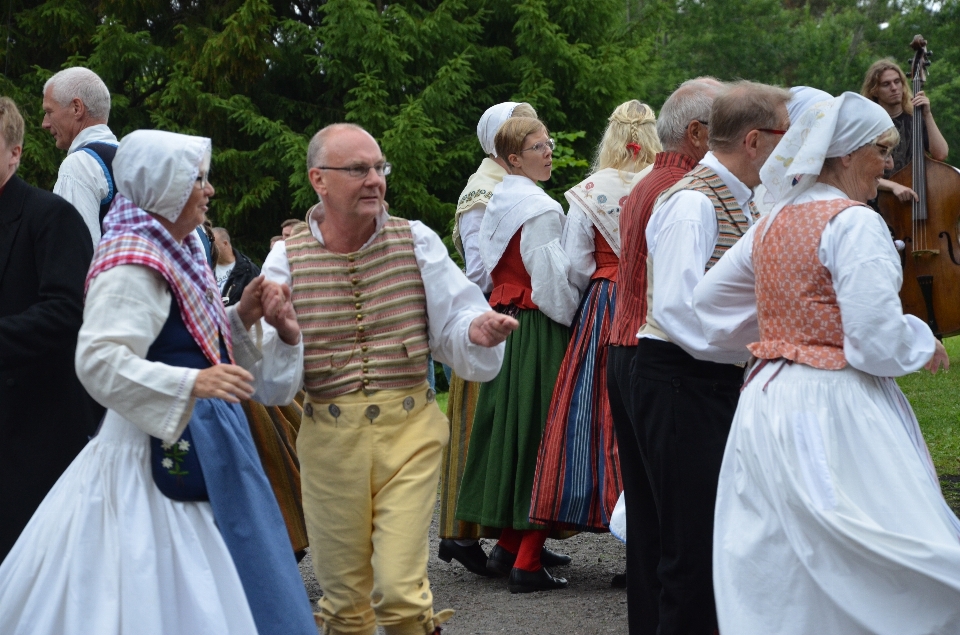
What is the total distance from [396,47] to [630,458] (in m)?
9.77

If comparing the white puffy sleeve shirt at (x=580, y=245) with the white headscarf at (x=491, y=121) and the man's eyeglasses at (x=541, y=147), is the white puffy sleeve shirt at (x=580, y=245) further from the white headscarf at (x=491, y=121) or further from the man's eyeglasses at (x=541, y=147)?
the white headscarf at (x=491, y=121)

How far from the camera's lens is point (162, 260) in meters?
3.06

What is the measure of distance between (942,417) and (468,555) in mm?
4582

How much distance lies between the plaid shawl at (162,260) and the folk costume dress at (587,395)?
223cm

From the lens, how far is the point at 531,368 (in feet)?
17.9

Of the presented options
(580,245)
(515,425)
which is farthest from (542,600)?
(580,245)

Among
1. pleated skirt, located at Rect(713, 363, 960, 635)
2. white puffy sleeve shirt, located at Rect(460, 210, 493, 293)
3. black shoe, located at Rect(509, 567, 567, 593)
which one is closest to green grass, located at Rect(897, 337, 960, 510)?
black shoe, located at Rect(509, 567, 567, 593)

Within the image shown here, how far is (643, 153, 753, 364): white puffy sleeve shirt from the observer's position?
3.50 m

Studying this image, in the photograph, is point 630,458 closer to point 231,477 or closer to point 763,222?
point 763,222

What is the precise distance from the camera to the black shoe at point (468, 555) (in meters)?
5.63

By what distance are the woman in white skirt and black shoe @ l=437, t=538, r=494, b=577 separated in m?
2.48

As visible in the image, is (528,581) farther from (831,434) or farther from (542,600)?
(831,434)

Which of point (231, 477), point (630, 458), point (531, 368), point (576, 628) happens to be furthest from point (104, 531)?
point (531, 368)

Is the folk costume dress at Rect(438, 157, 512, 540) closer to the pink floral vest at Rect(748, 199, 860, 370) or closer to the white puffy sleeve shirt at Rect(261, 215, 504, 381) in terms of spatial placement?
the white puffy sleeve shirt at Rect(261, 215, 504, 381)
